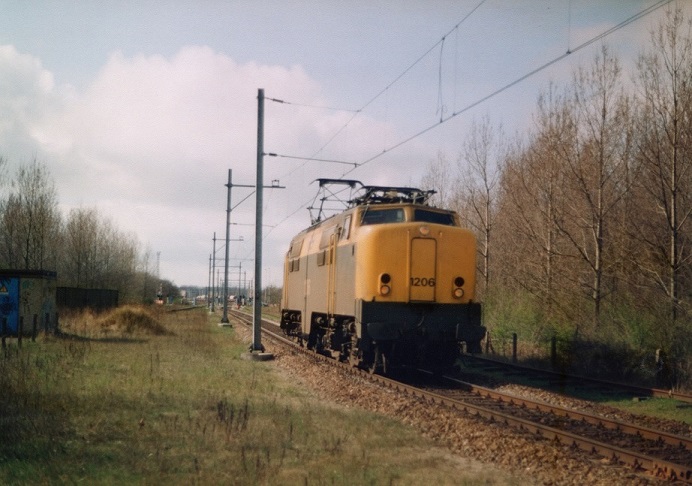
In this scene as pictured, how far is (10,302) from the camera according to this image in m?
23.5

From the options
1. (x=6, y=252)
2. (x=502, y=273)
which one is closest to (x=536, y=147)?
(x=502, y=273)

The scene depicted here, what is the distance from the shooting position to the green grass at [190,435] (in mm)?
6781

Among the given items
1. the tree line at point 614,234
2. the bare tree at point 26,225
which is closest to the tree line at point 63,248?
the bare tree at point 26,225

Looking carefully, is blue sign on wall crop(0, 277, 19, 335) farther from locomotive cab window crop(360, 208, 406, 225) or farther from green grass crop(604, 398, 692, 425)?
green grass crop(604, 398, 692, 425)

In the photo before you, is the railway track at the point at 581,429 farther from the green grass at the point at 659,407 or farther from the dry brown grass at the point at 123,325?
the dry brown grass at the point at 123,325

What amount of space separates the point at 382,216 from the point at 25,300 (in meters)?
15.9

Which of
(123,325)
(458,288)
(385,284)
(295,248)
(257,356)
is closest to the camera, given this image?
(385,284)

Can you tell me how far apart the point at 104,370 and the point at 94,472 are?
8.22 meters

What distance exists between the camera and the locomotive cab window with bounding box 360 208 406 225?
14891mm

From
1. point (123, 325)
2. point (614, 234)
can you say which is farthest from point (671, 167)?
point (123, 325)

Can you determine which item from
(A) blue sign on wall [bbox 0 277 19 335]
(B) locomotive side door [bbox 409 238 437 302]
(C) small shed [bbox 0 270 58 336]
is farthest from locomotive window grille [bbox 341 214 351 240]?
(A) blue sign on wall [bbox 0 277 19 335]

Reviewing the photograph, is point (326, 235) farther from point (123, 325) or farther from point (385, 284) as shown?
point (123, 325)

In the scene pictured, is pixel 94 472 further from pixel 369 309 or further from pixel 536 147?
pixel 536 147

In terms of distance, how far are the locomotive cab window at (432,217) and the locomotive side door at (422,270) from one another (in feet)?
2.78
